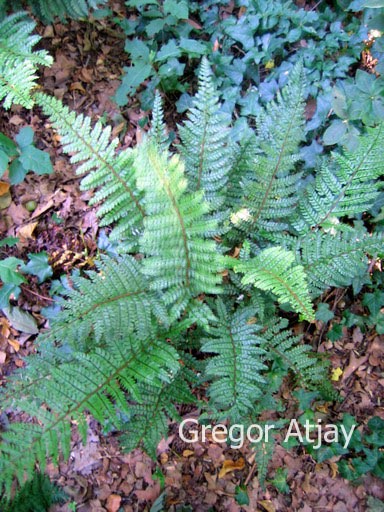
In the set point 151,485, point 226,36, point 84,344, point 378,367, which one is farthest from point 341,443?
point 226,36

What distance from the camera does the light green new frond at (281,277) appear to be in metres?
1.70

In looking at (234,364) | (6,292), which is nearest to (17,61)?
(6,292)

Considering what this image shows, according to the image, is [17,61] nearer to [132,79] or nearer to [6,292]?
[132,79]

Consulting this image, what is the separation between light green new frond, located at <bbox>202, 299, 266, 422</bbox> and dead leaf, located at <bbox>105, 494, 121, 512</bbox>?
2.56 feet

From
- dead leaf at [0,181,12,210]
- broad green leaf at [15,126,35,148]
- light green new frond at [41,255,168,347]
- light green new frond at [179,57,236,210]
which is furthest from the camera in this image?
dead leaf at [0,181,12,210]

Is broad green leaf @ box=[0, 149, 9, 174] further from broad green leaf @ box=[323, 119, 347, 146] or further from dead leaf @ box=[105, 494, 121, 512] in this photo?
dead leaf @ box=[105, 494, 121, 512]

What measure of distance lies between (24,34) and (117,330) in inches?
68.6

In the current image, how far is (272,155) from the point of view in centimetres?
216

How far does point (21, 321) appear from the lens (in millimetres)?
2641

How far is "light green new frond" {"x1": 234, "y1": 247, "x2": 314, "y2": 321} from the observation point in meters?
1.70

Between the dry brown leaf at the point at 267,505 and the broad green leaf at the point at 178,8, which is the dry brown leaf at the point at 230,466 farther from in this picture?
the broad green leaf at the point at 178,8

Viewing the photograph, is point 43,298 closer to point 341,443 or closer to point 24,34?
point 24,34

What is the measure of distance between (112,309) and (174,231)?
490 mm

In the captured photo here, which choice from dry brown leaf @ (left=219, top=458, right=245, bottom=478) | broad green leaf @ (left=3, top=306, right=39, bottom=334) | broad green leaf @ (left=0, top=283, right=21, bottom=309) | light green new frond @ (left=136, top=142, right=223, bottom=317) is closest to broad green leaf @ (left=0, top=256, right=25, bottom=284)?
broad green leaf @ (left=0, top=283, right=21, bottom=309)
